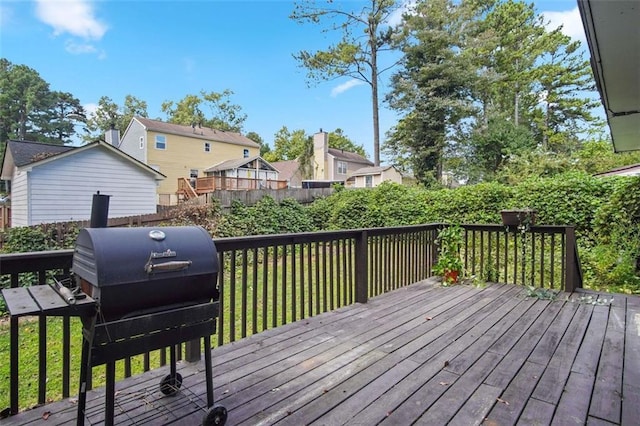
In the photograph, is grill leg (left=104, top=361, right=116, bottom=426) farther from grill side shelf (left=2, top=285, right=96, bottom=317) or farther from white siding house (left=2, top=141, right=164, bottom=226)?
white siding house (left=2, top=141, right=164, bottom=226)

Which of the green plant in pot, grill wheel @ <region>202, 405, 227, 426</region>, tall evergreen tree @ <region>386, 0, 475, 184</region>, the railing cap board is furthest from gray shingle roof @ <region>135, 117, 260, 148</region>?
grill wheel @ <region>202, 405, 227, 426</region>

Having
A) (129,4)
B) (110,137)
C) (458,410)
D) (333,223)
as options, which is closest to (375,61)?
(333,223)

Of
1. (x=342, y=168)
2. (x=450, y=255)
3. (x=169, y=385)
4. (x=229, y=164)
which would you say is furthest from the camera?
(x=342, y=168)

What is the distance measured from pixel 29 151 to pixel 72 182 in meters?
1.53

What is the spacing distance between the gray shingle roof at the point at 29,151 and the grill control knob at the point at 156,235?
36.5 feet

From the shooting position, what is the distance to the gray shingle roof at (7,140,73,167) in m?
9.82

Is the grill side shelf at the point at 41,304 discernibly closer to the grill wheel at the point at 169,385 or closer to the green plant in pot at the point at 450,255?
the grill wheel at the point at 169,385

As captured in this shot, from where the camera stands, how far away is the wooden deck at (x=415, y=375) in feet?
5.46

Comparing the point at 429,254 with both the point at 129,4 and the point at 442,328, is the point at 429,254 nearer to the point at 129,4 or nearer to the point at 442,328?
the point at 442,328

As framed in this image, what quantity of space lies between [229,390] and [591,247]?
7.19 metres

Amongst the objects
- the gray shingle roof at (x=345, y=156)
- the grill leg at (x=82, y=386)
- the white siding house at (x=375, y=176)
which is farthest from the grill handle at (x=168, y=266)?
the gray shingle roof at (x=345, y=156)

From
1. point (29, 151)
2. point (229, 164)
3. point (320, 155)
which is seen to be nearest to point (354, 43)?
point (229, 164)

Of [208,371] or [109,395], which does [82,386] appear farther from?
[208,371]

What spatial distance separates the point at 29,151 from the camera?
1037 centimetres
